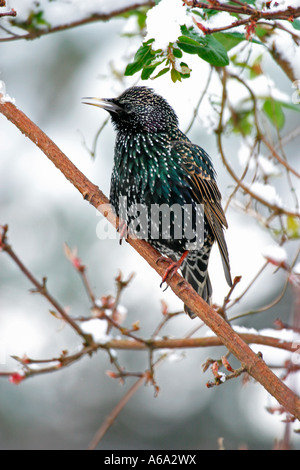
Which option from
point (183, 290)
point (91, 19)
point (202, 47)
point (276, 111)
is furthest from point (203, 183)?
point (91, 19)

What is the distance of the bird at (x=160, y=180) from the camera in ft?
10.2

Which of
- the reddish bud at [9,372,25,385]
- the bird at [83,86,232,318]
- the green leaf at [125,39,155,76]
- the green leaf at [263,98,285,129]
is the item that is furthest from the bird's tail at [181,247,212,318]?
the green leaf at [125,39,155,76]

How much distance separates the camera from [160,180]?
311 centimetres

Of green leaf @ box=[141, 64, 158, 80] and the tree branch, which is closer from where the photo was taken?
green leaf @ box=[141, 64, 158, 80]

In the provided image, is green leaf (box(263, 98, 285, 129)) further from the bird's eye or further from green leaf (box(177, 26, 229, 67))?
green leaf (box(177, 26, 229, 67))

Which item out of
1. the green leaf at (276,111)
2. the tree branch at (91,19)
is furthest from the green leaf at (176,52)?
the green leaf at (276,111)

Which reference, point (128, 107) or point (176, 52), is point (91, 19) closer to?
point (128, 107)

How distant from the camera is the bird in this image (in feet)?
10.2

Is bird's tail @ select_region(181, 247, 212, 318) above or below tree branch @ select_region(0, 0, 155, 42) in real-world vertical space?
below

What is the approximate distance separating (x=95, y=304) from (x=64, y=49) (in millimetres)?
3902

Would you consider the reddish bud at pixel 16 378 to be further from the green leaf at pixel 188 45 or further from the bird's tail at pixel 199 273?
the green leaf at pixel 188 45

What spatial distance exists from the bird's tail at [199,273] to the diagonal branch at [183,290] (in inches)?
30.0

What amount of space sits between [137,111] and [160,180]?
450 millimetres
